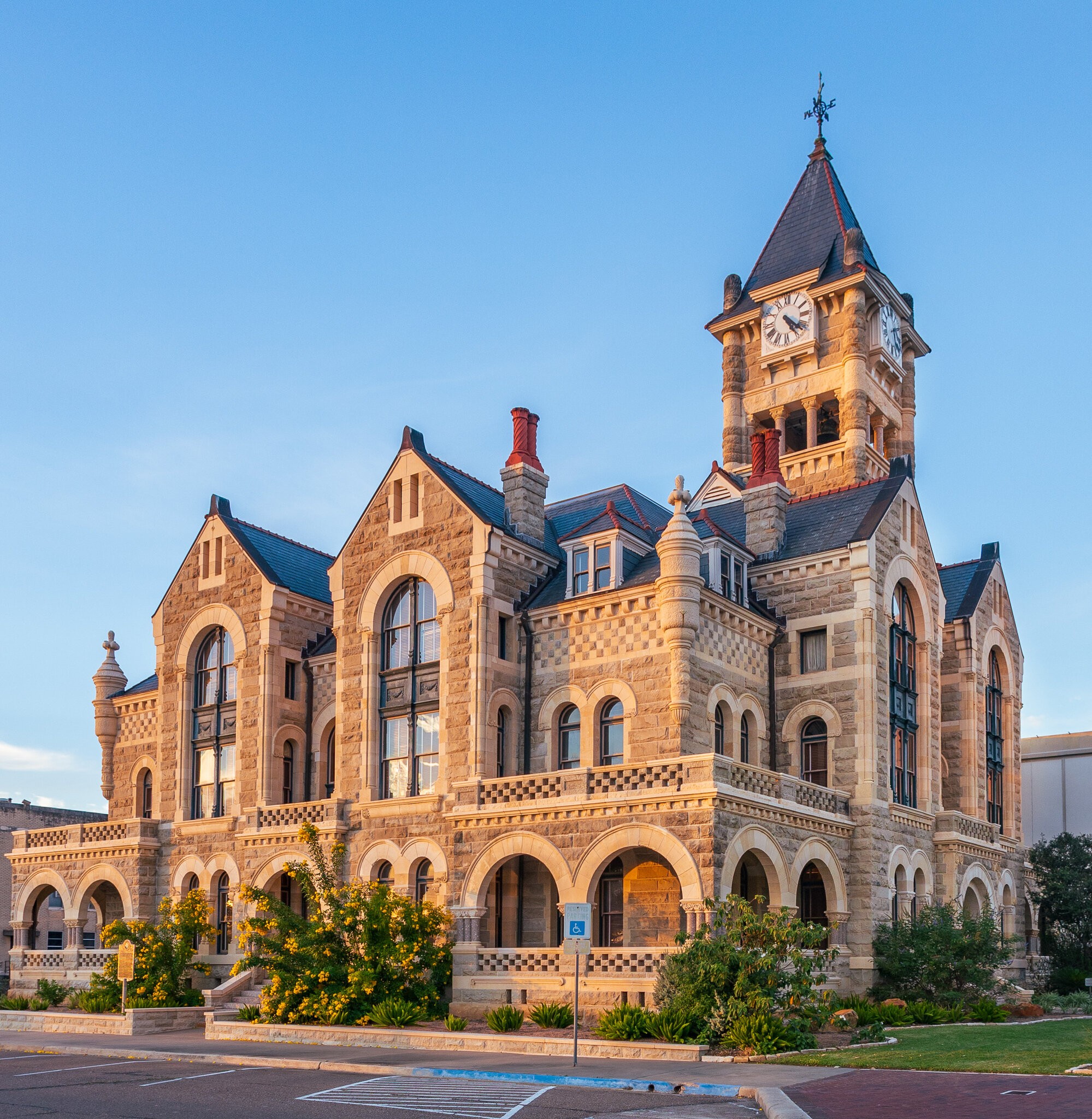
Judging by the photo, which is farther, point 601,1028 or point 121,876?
point 121,876

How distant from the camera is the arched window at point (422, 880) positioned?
32.1m

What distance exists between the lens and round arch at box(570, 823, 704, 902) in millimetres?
25922

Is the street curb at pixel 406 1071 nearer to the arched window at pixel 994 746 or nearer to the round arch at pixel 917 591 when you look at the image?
the round arch at pixel 917 591

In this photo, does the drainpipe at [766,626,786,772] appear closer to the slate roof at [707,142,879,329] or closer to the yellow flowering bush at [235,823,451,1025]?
the yellow flowering bush at [235,823,451,1025]

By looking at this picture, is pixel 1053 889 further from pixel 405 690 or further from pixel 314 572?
pixel 314 572

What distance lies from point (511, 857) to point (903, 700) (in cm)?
1147

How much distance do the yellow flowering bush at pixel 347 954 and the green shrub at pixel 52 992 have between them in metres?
9.11

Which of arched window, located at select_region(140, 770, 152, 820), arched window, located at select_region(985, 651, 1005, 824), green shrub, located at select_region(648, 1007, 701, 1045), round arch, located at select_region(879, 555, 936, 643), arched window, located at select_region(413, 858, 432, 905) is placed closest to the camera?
green shrub, located at select_region(648, 1007, 701, 1045)

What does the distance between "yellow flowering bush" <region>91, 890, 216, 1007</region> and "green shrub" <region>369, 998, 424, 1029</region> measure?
316 inches

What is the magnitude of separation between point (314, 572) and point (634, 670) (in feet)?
46.5

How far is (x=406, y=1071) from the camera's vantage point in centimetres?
2091

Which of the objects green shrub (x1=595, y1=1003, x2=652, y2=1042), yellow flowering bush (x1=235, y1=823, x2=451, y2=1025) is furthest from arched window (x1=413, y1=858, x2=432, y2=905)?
green shrub (x1=595, y1=1003, x2=652, y2=1042)

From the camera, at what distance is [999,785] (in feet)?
134

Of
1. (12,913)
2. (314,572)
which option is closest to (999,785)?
(314,572)
